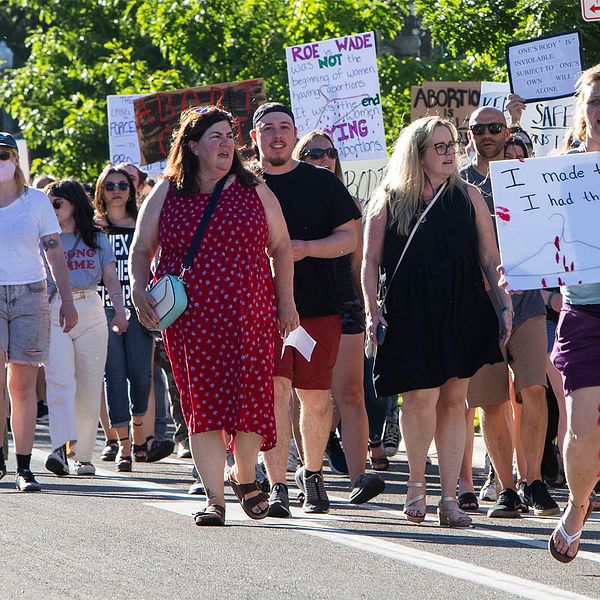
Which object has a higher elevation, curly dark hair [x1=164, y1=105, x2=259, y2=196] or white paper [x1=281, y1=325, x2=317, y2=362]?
curly dark hair [x1=164, y1=105, x2=259, y2=196]

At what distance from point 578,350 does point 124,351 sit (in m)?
5.43

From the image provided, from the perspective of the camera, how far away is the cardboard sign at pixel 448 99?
13.9m

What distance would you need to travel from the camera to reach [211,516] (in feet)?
24.1

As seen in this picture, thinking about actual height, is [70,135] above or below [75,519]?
above

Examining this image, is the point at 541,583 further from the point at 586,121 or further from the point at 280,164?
the point at 280,164

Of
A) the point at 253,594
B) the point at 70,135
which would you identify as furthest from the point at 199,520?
the point at 70,135

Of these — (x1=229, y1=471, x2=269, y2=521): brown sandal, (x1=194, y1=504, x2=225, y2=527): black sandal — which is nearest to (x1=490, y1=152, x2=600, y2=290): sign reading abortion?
(x1=229, y1=471, x2=269, y2=521): brown sandal

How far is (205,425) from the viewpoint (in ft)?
24.0

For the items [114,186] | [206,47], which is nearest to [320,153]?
[114,186]

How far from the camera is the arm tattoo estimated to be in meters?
9.51

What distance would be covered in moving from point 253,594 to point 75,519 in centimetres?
219

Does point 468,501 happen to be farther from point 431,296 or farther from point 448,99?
point 448,99

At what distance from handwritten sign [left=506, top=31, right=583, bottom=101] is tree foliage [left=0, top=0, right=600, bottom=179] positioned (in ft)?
6.67

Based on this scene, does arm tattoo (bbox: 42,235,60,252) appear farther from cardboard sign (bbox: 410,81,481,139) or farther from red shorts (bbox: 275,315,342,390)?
cardboard sign (bbox: 410,81,481,139)
